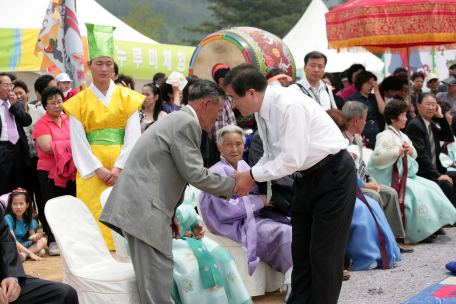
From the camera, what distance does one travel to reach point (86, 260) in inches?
114

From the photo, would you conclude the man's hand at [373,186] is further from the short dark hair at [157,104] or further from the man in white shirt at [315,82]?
the short dark hair at [157,104]

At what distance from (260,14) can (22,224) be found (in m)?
26.7

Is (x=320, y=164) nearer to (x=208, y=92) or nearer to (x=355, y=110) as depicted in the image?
(x=208, y=92)

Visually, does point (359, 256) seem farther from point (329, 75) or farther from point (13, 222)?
point (329, 75)

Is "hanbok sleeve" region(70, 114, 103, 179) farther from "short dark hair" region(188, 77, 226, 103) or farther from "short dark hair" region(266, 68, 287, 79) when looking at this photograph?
"short dark hair" region(266, 68, 287, 79)

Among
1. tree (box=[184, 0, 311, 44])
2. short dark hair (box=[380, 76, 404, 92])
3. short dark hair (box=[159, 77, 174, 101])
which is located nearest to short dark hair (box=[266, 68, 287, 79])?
short dark hair (box=[159, 77, 174, 101])

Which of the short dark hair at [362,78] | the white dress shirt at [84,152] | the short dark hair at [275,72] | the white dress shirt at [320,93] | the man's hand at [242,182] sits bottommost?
the man's hand at [242,182]

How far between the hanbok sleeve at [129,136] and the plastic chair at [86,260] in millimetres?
1104

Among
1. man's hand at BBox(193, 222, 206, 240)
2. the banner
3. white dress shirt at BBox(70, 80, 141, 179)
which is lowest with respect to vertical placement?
man's hand at BBox(193, 222, 206, 240)

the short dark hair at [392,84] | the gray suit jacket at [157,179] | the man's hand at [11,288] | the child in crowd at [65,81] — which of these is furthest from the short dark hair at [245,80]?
the short dark hair at [392,84]

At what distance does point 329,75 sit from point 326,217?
5459mm

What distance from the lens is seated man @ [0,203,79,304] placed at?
241cm

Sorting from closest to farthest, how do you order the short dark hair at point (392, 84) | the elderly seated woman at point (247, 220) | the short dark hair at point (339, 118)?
the elderly seated woman at point (247, 220), the short dark hair at point (339, 118), the short dark hair at point (392, 84)

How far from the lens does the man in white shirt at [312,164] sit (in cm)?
261
